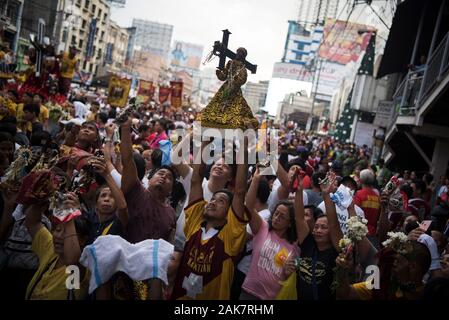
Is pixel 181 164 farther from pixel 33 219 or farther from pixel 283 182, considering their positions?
pixel 33 219

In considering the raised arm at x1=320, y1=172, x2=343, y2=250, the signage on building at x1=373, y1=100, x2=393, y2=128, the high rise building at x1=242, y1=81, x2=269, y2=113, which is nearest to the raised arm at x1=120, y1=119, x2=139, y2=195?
the raised arm at x1=320, y1=172, x2=343, y2=250

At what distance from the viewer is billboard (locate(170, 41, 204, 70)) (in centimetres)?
16375

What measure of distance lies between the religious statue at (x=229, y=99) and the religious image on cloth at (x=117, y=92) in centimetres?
1067

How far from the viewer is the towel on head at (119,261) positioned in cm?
274

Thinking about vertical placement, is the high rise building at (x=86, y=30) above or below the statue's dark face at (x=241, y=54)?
above

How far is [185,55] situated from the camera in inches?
6757

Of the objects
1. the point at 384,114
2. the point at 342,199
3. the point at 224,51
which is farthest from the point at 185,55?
the point at 342,199

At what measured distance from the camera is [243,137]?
165 inches

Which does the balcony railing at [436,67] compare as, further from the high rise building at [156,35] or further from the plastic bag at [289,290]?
the high rise building at [156,35]

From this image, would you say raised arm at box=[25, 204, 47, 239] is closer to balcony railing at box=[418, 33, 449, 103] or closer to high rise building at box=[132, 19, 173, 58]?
balcony railing at box=[418, 33, 449, 103]

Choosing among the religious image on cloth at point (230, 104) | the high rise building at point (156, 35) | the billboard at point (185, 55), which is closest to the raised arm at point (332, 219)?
the religious image on cloth at point (230, 104)
